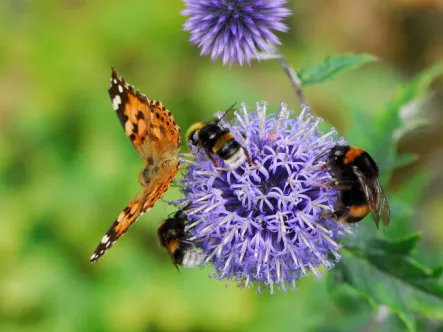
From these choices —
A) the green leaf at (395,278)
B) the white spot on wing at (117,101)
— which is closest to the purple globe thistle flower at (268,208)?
the green leaf at (395,278)

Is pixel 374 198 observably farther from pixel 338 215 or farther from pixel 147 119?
pixel 147 119

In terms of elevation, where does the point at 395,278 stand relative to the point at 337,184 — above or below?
below

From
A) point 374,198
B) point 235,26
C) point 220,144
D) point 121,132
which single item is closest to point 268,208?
point 220,144

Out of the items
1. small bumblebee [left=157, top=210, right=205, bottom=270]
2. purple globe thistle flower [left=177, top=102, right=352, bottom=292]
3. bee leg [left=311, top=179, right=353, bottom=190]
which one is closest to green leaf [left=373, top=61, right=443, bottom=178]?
purple globe thistle flower [left=177, top=102, right=352, bottom=292]

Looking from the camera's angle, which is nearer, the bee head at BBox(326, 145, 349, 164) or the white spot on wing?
the bee head at BBox(326, 145, 349, 164)

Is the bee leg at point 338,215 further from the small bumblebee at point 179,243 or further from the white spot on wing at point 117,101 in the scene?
the white spot on wing at point 117,101

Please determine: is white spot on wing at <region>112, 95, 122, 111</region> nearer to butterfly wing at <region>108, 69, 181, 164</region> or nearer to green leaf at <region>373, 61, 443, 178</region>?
butterfly wing at <region>108, 69, 181, 164</region>
